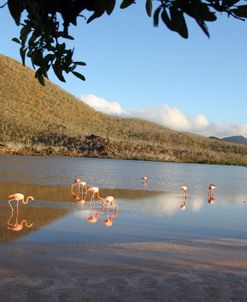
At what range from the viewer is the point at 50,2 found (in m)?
2.70

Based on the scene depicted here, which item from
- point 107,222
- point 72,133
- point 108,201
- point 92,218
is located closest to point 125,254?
point 107,222

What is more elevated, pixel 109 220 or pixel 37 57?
pixel 37 57

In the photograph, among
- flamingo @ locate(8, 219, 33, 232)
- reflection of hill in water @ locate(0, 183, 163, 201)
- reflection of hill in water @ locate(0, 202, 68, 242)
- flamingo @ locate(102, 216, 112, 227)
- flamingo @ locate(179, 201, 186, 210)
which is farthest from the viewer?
reflection of hill in water @ locate(0, 183, 163, 201)

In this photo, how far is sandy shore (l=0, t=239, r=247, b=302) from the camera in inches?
253

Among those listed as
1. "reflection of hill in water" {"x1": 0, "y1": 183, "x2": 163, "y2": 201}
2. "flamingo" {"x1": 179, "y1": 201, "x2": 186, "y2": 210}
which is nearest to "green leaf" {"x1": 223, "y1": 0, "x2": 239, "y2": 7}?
"flamingo" {"x1": 179, "y1": 201, "x2": 186, "y2": 210}

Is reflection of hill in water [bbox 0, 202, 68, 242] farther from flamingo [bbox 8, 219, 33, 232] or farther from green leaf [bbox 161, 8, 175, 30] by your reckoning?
green leaf [bbox 161, 8, 175, 30]

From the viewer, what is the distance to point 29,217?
1272cm

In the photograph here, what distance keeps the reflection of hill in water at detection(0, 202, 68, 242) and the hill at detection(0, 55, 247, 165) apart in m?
38.3

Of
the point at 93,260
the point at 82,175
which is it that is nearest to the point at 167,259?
the point at 93,260

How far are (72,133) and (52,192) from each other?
51.6 meters

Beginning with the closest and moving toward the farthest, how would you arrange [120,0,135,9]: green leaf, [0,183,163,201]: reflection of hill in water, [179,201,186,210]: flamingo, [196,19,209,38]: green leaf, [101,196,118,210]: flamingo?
[196,19,209,38]: green leaf < [120,0,135,9]: green leaf < [101,196,118,210]: flamingo < [179,201,186,210]: flamingo < [0,183,163,201]: reflection of hill in water

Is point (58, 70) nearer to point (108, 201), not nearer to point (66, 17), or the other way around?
point (66, 17)

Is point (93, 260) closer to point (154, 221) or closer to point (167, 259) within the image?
point (167, 259)

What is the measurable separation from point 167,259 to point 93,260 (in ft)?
4.45
